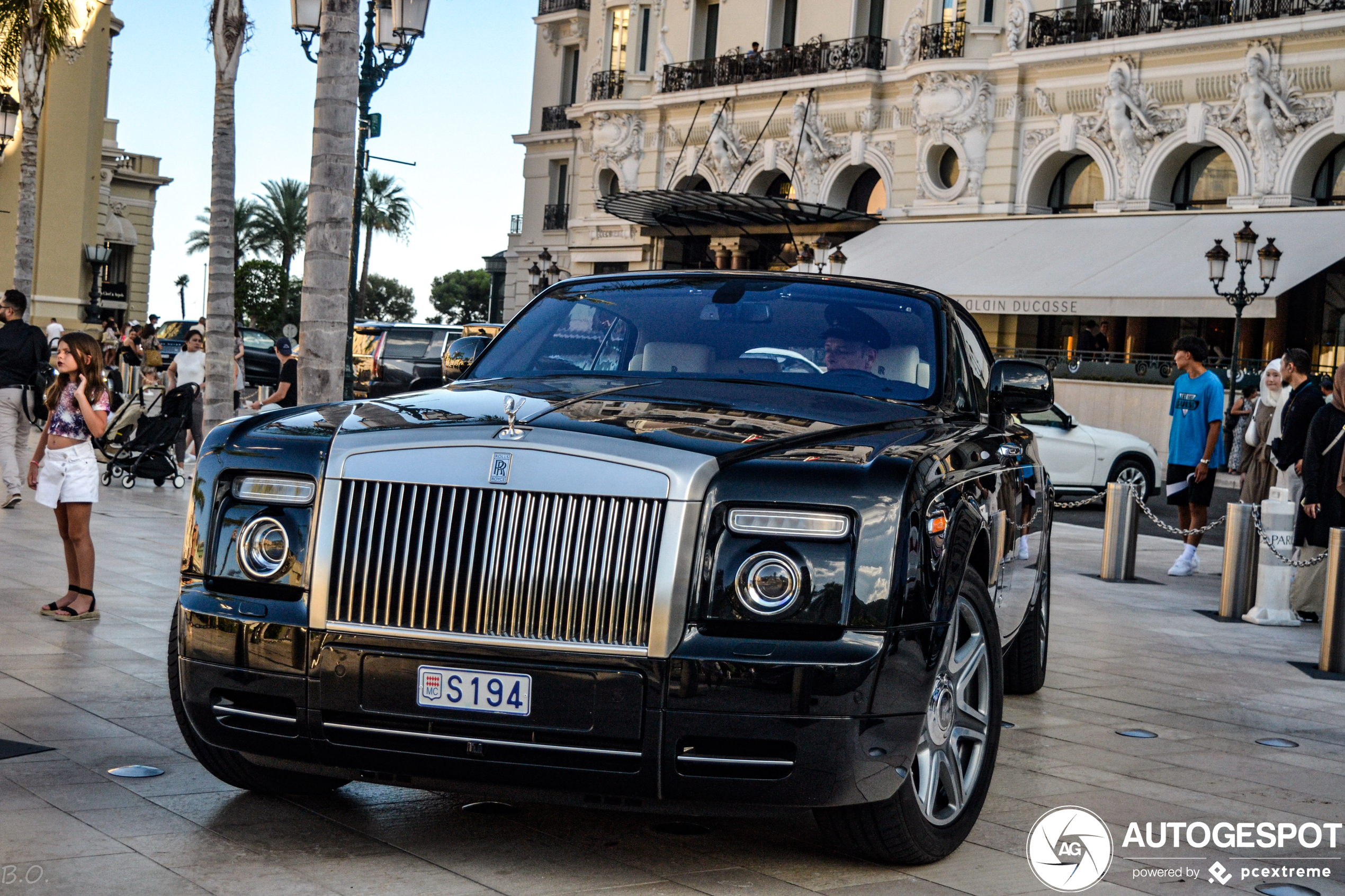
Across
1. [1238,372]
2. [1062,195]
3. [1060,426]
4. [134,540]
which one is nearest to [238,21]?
[134,540]

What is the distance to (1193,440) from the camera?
13805 millimetres

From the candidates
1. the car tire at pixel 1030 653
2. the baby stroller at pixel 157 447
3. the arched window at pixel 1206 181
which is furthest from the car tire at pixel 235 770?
the arched window at pixel 1206 181

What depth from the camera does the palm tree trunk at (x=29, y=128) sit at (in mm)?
29078

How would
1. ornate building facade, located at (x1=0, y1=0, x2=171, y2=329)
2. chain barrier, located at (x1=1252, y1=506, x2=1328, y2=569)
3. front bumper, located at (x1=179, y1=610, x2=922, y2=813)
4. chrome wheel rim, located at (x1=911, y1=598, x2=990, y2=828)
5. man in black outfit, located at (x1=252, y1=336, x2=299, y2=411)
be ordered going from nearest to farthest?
front bumper, located at (x1=179, y1=610, x2=922, y2=813) < chrome wheel rim, located at (x1=911, y1=598, x2=990, y2=828) < chain barrier, located at (x1=1252, y1=506, x2=1328, y2=569) < man in black outfit, located at (x1=252, y1=336, x2=299, y2=411) < ornate building facade, located at (x1=0, y1=0, x2=171, y2=329)

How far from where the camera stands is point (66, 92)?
37.4m

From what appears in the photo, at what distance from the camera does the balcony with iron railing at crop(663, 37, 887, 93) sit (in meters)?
37.0

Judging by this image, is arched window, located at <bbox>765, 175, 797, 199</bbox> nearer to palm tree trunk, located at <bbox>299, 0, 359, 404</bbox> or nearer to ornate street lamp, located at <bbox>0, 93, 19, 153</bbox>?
ornate street lamp, located at <bbox>0, 93, 19, 153</bbox>

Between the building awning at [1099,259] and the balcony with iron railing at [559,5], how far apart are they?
1726 cm

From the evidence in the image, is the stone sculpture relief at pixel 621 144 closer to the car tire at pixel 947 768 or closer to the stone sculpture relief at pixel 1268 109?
the stone sculpture relief at pixel 1268 109

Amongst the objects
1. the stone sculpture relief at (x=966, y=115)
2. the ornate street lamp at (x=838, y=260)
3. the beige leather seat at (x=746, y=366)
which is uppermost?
the stone sculpture relief at (x=966, y=115)

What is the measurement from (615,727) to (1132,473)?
18.2 meters

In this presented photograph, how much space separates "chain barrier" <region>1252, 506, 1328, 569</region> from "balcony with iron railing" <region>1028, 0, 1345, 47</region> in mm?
20373

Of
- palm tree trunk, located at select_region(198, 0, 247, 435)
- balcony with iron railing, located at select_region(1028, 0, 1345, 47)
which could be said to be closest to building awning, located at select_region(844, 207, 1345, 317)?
balcony with iron railing, located at select_region(1028, 0, 1345, 47)

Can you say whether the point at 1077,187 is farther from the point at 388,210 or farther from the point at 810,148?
the point at 388,210
